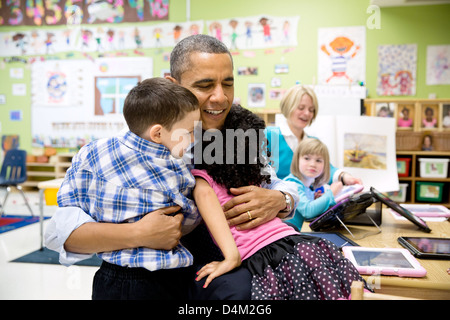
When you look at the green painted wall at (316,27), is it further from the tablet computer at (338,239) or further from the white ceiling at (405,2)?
the tablet computer at (338,239)

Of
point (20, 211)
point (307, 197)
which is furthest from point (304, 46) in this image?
point (20, 211)

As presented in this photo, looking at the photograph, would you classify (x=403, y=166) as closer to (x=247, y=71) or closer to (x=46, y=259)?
(x=247, y=71)

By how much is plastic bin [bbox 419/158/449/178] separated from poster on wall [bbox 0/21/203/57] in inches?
137

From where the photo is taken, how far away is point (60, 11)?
19.3 feet

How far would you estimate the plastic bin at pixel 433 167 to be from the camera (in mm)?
3953

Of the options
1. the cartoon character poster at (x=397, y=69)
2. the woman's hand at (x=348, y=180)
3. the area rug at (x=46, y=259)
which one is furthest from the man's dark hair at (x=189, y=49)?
the cartoon character poster at (x=397, y=69)

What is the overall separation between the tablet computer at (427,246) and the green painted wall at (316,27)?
12.5ft

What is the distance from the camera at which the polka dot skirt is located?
843 mm

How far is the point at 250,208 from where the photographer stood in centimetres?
103

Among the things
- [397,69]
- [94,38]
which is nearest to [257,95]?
[397,69]

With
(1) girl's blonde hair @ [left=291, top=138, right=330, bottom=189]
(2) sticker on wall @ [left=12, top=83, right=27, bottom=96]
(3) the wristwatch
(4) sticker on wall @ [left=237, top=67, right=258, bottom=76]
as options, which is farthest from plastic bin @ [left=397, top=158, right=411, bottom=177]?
(2) sticker on wall @ [left=12, top=83, right=27, bottom=96]

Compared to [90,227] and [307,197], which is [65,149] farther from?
[90,227]

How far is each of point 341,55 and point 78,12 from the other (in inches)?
159

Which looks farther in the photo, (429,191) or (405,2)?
(405,2)
